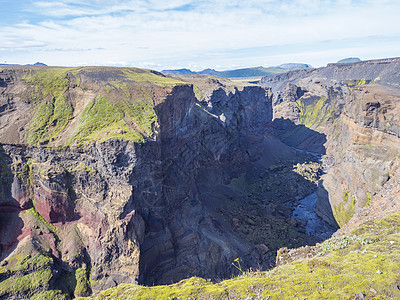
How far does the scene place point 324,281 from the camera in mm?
21938

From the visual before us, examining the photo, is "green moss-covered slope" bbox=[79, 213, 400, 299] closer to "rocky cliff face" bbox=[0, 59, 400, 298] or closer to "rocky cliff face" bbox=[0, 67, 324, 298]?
"rocky cliff face" bbox=[0, 59, 400, 298]

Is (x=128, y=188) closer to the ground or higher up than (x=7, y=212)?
higher up

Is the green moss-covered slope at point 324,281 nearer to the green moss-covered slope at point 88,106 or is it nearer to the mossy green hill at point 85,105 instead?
the green moss-covered slope at point 88,106

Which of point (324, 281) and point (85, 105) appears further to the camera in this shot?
point (85, 105)

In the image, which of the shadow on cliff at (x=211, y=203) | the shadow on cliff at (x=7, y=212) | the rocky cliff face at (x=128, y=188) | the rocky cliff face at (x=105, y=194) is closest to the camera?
the shadow on cliff at (x=7, y=212)

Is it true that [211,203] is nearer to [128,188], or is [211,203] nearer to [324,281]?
[128,188]

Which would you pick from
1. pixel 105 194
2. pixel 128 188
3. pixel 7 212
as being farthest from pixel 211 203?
pixel 7 212

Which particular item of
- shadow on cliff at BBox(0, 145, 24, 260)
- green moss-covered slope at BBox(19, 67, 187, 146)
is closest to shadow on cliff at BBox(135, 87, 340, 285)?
green moss-covered slope at BBox(19, 67, 187, 146)

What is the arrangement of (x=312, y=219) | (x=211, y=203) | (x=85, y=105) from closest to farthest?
1. (x=85, y=105)
2. (x=211, y=203)
3. (x=312, y=219)

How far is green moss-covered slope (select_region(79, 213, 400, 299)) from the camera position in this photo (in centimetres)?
2027

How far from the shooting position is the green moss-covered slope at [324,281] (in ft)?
66.5

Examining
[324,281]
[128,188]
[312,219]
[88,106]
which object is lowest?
[312,219]

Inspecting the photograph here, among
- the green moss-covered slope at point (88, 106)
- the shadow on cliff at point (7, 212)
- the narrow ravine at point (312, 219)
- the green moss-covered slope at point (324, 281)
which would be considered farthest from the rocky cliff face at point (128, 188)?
the green moss-covered slope at point (324, 281)

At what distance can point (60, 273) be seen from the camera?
4638 cm
